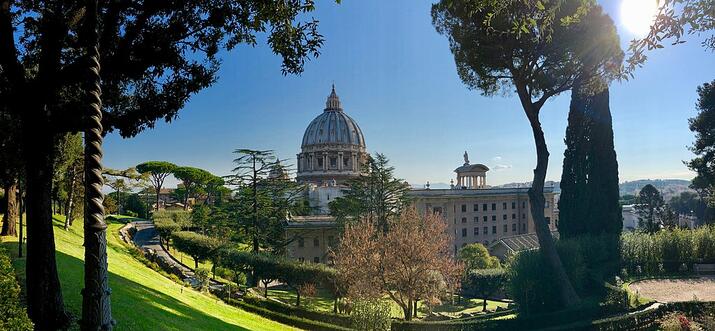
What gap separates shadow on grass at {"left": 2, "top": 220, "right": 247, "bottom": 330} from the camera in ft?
24.0

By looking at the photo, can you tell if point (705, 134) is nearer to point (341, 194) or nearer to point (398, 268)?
point (398, 268)

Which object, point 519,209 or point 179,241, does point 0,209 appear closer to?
point 179,241

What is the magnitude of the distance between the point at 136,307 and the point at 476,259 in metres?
27.4

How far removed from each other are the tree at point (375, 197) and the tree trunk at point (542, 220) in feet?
60.8

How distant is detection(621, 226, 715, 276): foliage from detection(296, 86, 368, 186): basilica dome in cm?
6188

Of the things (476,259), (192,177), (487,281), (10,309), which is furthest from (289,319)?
(192,177)

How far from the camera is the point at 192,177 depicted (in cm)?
5697

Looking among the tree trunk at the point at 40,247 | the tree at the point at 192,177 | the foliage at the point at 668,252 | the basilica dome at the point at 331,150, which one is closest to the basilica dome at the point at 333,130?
the basilica dome at the point at 331,150

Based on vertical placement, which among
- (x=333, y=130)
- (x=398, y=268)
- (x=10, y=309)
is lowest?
(x=398, y=268)

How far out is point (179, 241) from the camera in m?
30.2

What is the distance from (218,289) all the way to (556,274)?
644 inches

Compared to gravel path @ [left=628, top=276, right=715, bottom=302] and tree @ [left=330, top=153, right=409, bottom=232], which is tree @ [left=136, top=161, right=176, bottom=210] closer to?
tree @ [left=330, top=153, right=409, bottom=232]

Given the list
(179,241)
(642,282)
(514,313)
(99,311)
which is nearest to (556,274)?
(514,313)

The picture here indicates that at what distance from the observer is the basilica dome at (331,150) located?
82613mm
